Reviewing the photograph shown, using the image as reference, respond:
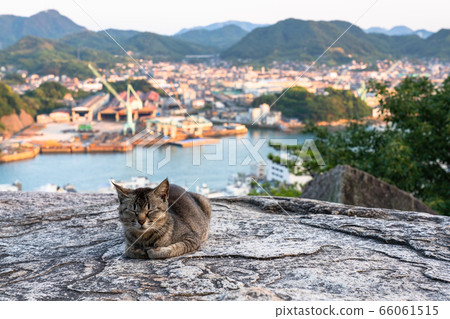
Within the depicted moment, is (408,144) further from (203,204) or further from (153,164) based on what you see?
(203,204)

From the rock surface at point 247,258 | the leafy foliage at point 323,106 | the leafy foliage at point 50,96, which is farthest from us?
the leafy foliage at point 50,96

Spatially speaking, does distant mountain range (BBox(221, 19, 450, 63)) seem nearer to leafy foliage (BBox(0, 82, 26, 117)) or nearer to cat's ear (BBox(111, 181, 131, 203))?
leafy foliage (BBox(0, 82, 26, 117))

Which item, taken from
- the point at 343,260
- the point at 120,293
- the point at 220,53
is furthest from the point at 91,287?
the point at 220,53

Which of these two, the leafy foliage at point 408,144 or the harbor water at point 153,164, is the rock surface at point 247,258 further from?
the leafy foliage at point 408,144

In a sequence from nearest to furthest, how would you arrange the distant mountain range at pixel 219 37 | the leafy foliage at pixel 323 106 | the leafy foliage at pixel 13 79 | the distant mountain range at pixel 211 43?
1. the distant mountain range at pixel 211 43
2. the leafy foliage at pixel 323 106
3. the distant mountain range at pixel 219 37
4. the leafy foliage at pixel 13 79

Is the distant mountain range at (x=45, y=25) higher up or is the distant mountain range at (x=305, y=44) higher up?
the distant mountain range at (x=45, y=25)

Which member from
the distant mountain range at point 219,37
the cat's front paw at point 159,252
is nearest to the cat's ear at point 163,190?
the cat's front paw at point 159,252

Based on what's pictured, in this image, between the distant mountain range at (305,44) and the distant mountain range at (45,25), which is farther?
the distant mountain range at (45,25)
